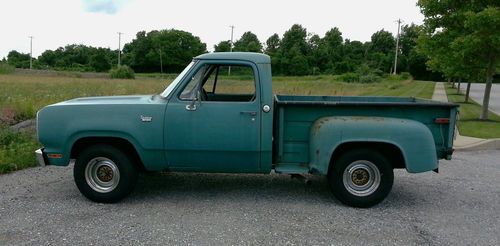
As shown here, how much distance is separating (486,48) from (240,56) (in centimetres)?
976

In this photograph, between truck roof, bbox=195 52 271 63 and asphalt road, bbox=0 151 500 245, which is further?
truck roof, bbox=195 52 271 63

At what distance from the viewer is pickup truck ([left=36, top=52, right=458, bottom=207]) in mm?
4734

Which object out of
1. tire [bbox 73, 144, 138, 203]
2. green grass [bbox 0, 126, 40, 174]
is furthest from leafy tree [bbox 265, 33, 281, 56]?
tire [bbox 73, 144, 138, 203]

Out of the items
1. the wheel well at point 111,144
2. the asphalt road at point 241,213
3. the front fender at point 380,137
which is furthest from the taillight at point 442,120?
the wheel well at point 111,144

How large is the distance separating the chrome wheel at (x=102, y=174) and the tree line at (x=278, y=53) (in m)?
61.0

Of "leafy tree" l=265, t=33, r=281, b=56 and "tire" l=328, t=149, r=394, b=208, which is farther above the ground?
"leafy tree" l=265, t=33, r=281, b=56

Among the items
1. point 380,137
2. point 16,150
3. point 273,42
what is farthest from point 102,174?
point 273,42

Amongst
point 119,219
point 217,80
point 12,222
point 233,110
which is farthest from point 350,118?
point 12,222

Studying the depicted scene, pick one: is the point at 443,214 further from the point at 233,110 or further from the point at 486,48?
the point at 486,48

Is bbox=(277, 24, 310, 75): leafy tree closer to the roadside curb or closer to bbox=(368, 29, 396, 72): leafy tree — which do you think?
bbox=(368, 29, 396, 72): leafy tree

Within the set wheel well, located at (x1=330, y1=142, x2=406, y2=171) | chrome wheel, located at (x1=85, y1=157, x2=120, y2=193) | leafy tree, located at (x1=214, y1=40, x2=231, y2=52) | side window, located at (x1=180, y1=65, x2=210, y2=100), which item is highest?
leafy tree, located at (x1=214, y1=40, x2=231, y2=52)

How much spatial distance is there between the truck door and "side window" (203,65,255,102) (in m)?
0.07

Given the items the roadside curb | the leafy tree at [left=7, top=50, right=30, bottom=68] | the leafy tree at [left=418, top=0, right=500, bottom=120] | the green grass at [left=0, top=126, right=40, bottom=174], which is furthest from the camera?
the leafy tree at [left=7, top=50, right=30, bottom=68]

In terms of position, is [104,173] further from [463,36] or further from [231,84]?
[463,36]
